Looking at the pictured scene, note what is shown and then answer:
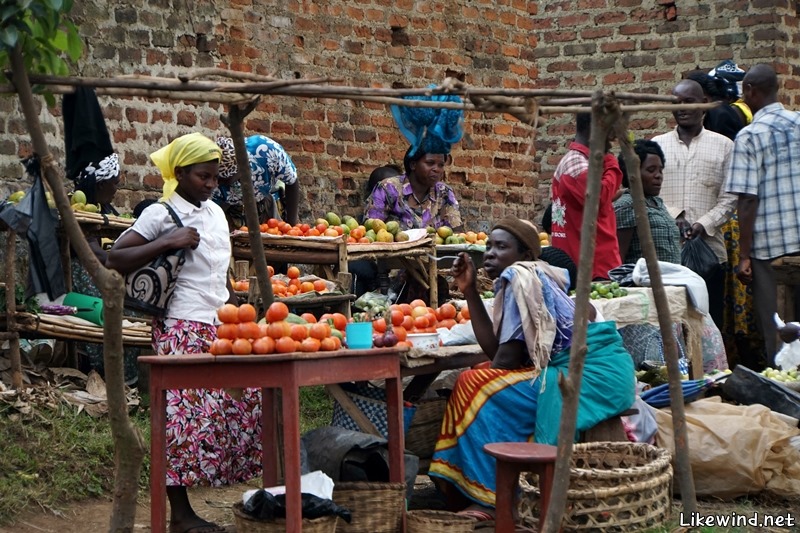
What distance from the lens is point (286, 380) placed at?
4691mm


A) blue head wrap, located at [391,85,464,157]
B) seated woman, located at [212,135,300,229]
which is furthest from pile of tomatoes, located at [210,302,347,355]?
blue head wrap, located at [391,85,464,157]

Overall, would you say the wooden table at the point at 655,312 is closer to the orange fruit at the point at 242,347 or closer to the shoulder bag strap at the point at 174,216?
the shoulder bag strap at the point at 174,216

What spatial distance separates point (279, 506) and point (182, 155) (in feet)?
5.45

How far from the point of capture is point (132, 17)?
9.06 m

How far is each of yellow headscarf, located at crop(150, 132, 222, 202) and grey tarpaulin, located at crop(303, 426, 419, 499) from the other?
1309mm

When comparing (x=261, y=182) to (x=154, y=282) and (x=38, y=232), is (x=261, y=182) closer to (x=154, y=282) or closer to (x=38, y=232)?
(x=38, y=232)

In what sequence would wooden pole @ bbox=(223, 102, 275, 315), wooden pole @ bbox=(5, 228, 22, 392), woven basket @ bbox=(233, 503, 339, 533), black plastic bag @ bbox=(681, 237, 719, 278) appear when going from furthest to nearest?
black plastic bag @ bbox=(681, 237, 719, 278), wooden pole @ bbox=(5, 228, 22, 392), wooden pole @ bbox=(223, 102, 275, 315), woven basket @ bbox=(233, 503, 339, 533)

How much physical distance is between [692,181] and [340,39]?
11.1 feet

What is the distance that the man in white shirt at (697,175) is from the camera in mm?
8777

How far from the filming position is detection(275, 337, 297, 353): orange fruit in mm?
4707

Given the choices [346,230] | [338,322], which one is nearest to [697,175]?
[346,230]

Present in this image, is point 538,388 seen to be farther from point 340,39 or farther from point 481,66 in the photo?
point 481,66

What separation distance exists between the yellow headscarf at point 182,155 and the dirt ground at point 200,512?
62.8 inches

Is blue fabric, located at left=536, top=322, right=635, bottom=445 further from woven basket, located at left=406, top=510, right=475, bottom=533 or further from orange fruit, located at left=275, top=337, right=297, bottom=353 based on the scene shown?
orange fruit, located at left=275, top=337, right=297, bottom=353
